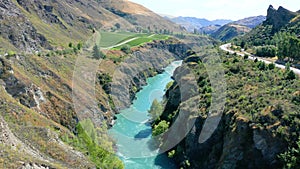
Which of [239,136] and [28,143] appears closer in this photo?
[28,143]

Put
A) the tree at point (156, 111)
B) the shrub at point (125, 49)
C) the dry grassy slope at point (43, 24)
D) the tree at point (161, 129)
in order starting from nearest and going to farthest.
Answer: the tree at point (161, 129), the tree at point (156, 111), the dry grassy slope at point (43, 24), the shrub at point (125, 49)

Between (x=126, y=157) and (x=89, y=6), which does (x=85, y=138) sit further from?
(x=89, y=6)

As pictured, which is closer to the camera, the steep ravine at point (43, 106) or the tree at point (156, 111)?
the steep ravine at point (43, 106)

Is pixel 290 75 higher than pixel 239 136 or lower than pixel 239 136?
higher

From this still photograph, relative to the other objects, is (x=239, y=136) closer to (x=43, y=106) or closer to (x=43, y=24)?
(x=43, y=106)

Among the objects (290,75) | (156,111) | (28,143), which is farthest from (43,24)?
(290,75)

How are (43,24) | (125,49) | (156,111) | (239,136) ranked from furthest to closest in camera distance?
1. (125,49)
2. (43,24)
3. (156,111)
4. (239,136)

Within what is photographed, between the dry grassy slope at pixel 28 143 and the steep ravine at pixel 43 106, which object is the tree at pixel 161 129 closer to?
the steep ravine at pixel 43 106

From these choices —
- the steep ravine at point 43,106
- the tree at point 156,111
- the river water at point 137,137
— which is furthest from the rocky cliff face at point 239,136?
the steep ravine at point 43,106

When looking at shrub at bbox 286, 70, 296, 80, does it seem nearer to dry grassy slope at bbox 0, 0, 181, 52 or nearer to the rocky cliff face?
the rocky cliff face
